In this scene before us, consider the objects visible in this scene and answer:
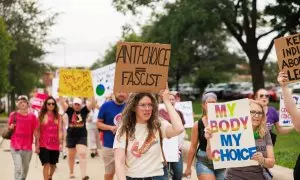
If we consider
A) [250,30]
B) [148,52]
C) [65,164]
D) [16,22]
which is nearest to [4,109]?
[16,22]

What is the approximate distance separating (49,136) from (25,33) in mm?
30609

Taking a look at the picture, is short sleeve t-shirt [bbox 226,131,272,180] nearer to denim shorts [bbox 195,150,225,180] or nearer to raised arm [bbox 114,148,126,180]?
denim shorts [bbox 195,150,225,180]

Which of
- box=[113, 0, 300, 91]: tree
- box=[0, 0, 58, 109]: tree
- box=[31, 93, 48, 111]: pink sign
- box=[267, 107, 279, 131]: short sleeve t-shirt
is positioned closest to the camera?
box=[267, 107, 279, 131]: short sleeve t-shirt

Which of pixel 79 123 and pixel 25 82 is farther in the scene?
pixel 25 82

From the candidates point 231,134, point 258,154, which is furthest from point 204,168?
point 258,154

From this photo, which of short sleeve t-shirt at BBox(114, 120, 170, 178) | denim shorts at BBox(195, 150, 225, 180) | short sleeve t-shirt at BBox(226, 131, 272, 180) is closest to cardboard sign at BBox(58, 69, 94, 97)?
denim shorts at BBox(195, 150, 225, 180)

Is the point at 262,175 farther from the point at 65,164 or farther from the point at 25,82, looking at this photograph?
the point at 25,82

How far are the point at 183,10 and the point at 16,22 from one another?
14.2 m

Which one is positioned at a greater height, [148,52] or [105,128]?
[148,52]

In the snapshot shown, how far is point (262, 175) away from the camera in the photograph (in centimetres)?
553

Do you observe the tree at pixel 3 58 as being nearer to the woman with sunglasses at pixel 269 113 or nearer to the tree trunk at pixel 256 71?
the tree trunk at pixel 256 71

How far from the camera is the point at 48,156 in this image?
31.4 feet

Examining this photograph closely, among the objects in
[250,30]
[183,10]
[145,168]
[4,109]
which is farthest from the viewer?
[4,109]

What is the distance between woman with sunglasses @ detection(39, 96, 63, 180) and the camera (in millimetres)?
9547
